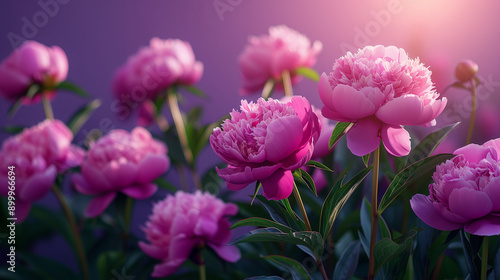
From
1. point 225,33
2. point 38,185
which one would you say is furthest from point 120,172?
point 225,33

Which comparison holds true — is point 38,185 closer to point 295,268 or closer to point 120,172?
point 120,172

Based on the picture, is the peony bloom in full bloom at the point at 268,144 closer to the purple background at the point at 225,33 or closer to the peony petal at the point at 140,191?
the peony petal at the point at 140,191

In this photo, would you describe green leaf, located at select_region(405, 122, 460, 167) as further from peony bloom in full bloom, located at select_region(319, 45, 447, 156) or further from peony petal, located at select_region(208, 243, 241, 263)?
peony petal, located at select_region(208, 243, 241, 263)

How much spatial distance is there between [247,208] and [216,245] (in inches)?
4.3

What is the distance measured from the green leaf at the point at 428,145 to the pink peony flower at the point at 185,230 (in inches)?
8.4

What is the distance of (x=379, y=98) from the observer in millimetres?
290

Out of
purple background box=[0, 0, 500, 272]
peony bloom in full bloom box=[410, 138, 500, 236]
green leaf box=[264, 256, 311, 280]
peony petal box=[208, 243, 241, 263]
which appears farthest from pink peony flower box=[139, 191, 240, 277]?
purple background box=[0, 0, 500, 272]

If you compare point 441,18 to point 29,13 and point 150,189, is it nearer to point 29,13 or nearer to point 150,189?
point 150,189

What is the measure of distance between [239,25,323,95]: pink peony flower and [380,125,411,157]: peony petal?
44 cm

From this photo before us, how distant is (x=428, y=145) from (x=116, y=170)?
0.40 metres

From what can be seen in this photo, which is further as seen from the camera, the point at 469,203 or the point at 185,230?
the point at 185,230

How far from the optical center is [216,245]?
0.50 m

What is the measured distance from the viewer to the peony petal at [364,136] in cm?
30

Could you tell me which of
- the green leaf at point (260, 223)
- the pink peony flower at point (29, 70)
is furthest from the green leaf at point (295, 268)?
Answer: the pink peony flower at point (29, 70)
